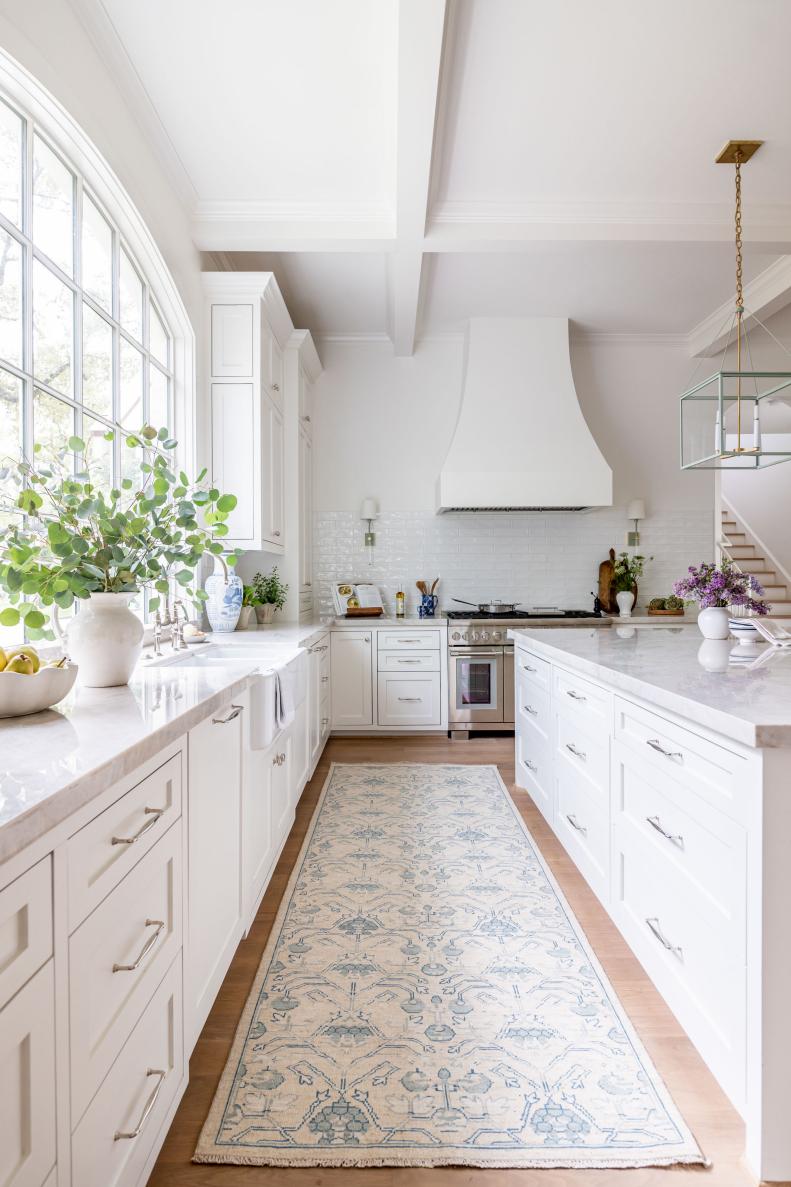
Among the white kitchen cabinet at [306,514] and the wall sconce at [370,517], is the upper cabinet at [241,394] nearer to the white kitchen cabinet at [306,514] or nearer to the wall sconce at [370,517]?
the white kitchen cabinet at [306,514]

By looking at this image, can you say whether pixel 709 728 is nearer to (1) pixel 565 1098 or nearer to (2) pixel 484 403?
(1) pixel 565 1098

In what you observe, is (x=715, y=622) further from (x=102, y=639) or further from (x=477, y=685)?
(x=477, y=685)

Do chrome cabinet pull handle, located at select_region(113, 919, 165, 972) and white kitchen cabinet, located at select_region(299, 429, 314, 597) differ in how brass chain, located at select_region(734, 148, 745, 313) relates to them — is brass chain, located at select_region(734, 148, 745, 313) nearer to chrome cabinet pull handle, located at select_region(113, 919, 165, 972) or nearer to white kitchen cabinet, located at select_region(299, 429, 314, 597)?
white kitchen cabinet, located at select_region(299, 429, 314, 597)

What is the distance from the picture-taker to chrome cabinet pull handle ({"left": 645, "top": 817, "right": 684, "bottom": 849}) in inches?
60.4

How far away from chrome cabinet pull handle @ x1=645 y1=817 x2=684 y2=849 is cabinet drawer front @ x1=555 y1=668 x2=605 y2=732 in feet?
1.29

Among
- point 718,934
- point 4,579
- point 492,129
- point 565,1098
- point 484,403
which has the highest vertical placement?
point 492,129

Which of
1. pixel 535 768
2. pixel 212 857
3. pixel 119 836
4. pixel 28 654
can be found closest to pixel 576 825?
pixel 535 768

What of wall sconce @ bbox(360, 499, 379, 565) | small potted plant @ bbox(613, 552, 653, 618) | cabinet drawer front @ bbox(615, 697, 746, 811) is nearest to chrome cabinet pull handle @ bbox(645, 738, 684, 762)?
cabinet drawer front @ bbox(615, 697, 746, 811)

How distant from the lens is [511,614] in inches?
191

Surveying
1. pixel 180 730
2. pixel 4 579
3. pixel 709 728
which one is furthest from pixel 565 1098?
pixel 4 579

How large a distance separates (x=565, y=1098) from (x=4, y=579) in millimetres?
1629

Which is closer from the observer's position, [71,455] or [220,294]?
[71,455]

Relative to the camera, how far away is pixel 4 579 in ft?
4.56

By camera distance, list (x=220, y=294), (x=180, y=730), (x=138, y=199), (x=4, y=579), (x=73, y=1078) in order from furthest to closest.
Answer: (x=220, y=294) → (x=138, y=199) → (x=4, y=579) → (x=180, y=730) → (x=73, y=1078)
